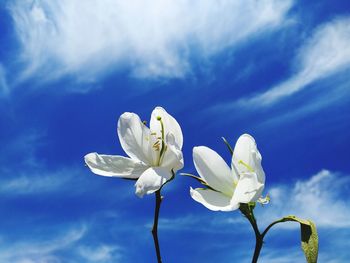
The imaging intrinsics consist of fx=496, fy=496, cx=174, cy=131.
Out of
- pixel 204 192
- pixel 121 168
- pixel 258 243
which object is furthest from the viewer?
pixel 121 168

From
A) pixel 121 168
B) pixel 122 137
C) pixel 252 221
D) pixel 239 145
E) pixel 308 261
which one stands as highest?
pixel 122 137

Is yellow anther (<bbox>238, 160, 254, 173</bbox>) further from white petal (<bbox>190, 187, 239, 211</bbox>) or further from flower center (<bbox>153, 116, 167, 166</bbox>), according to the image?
flower center (<bbox>153, 116, 167, 166</bbox>)

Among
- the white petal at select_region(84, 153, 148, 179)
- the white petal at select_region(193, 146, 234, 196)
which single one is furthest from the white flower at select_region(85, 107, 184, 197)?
the white petal at select_region(193, 146, 234, 196)

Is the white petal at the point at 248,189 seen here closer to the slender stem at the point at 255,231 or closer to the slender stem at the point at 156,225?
the slender stem at the point at 255,231

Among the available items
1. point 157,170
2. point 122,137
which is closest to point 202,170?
point 157,170

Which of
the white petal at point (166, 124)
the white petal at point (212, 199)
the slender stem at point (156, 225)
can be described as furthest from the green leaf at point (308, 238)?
the white petal at point (166, 124)

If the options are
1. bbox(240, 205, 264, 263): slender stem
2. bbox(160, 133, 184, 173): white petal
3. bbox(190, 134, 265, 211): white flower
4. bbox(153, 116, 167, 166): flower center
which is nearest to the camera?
bbox(240, 205, 264, 263): slender stem

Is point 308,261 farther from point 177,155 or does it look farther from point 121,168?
point 121,168
